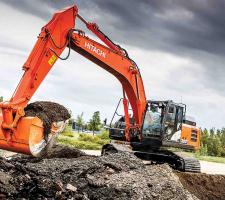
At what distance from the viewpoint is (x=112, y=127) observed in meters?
17.7

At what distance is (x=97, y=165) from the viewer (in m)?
12.2

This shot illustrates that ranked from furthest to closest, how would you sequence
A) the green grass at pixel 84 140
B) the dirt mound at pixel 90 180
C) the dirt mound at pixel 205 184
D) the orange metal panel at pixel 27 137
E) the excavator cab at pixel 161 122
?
the green grass at pixel 84 140 → the excavator cab at pixel 161 122 → the dirt mound at pixel 205 184 → the orange metal panel at pixel 27 137 → the dirt mound at pixel 90 180

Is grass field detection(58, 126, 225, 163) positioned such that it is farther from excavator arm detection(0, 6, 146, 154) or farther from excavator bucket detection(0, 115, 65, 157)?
excavator bucket detection(0, 115, 65, 157)

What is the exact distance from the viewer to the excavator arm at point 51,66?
1074 cm

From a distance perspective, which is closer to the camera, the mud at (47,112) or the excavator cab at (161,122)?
the mud at (47,112)

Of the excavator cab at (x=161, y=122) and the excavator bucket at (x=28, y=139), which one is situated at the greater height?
the excavator cab at (x=161, y=122)

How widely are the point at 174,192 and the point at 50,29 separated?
16.7 feet

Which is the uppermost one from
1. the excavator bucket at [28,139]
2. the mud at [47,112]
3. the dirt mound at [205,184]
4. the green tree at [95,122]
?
the green tree at [95,122]

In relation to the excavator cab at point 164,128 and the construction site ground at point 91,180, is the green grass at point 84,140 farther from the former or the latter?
the construction site ground at point 91,180

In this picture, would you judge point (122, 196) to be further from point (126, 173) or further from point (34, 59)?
point (34, 59)

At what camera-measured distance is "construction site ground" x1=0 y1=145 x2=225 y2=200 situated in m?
9.77

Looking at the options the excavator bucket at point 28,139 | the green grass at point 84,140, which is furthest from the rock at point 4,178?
the green grass at point 84,140

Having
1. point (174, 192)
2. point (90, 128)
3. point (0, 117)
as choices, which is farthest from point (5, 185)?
point (90, 128)

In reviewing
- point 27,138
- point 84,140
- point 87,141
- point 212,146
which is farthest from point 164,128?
point 212,146
